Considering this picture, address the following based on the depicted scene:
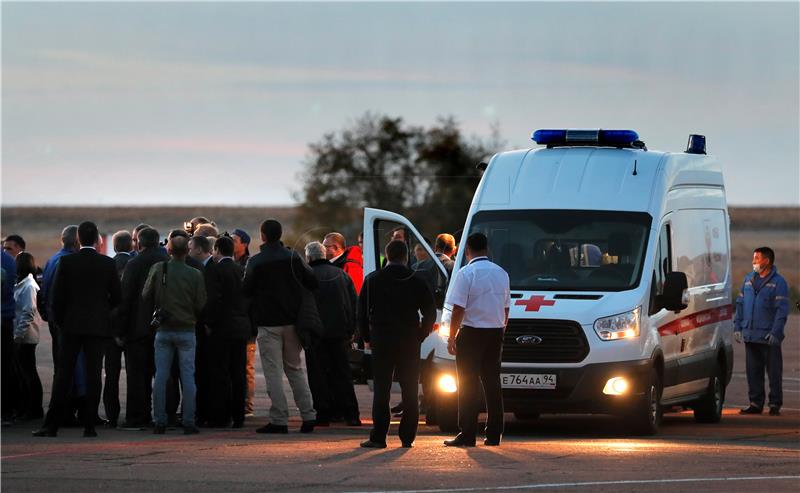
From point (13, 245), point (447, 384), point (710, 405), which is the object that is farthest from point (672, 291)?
point (13, 245)

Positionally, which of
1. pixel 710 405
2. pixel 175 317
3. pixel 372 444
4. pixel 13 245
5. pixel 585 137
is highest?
pixel 585 137

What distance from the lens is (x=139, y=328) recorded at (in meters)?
15.7

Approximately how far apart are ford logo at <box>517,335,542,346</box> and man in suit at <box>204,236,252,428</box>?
2699 mm

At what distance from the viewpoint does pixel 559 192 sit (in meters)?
16.7

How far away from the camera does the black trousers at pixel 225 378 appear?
16047 mm

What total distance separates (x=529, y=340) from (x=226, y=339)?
2964mm

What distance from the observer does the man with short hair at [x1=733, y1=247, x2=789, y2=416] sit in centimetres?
1950

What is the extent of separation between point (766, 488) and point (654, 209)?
5514mm

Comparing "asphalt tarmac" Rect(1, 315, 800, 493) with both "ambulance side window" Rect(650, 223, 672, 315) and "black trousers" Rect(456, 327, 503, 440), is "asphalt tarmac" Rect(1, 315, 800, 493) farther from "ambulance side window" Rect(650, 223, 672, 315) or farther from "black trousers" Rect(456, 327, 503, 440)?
"ambulance side window" Rect(650, 223, 672, 315)

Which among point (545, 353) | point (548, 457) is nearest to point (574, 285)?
point (545, 353)

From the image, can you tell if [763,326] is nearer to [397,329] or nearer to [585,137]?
[585,137]

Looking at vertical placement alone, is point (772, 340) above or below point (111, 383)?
above

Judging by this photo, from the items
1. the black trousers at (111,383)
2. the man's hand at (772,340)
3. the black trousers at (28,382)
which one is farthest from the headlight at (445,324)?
the man's hand at (772,340)

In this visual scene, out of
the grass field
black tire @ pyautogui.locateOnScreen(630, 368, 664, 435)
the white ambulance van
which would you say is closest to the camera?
the white ambulance van
